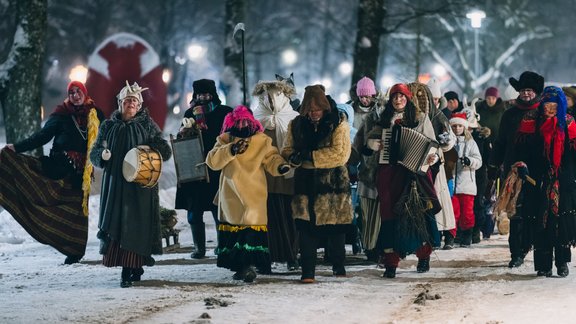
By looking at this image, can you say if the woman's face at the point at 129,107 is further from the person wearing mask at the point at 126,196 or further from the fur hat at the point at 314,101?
the fur hat at the point at 314,101

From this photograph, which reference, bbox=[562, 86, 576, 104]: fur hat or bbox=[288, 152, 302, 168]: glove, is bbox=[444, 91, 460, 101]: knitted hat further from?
bbox=[288, 152, 302, 168]: glove

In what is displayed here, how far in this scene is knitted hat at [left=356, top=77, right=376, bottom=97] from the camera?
614 inches

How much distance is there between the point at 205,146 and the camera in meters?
15.5

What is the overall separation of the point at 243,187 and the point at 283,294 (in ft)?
4.47

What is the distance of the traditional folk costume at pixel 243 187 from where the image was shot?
12.8 m

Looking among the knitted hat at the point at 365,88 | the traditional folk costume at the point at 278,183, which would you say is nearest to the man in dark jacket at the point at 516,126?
the knitted hat at the point at 365,88

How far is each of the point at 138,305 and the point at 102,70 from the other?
234 inches

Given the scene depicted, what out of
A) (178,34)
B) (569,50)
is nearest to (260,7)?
(178,34)

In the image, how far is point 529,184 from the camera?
1345cm

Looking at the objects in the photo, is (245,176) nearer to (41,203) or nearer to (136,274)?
(136,274)

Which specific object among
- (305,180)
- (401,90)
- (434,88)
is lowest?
(305,180)

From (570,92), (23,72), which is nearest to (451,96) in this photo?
(570,92)

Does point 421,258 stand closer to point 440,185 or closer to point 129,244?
point 440,185

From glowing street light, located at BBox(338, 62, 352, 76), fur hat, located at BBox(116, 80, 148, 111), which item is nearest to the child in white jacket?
fur hat, located at BBox(116, 80, 148, 111)
